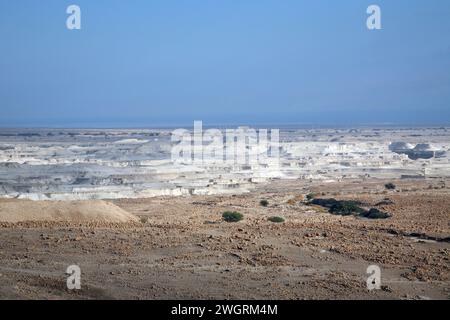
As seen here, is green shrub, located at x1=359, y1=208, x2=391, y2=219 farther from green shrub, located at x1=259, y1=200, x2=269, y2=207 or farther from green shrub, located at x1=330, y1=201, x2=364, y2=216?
green shrub, located at x1=259, y1=200, x2=269, y2=207

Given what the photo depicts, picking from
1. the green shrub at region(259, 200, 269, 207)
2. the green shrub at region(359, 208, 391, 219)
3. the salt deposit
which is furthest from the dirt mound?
the salt deposit

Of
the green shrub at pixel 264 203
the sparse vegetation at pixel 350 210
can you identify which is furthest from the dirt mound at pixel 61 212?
the green shrub at pixel 264 203

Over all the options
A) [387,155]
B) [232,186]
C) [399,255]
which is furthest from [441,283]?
[387,155]

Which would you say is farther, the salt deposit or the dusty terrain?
the salt deposit

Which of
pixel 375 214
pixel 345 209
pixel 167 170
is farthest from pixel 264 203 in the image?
pixel 167 170

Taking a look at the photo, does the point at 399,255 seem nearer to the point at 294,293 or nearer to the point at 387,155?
the point at 294,293
